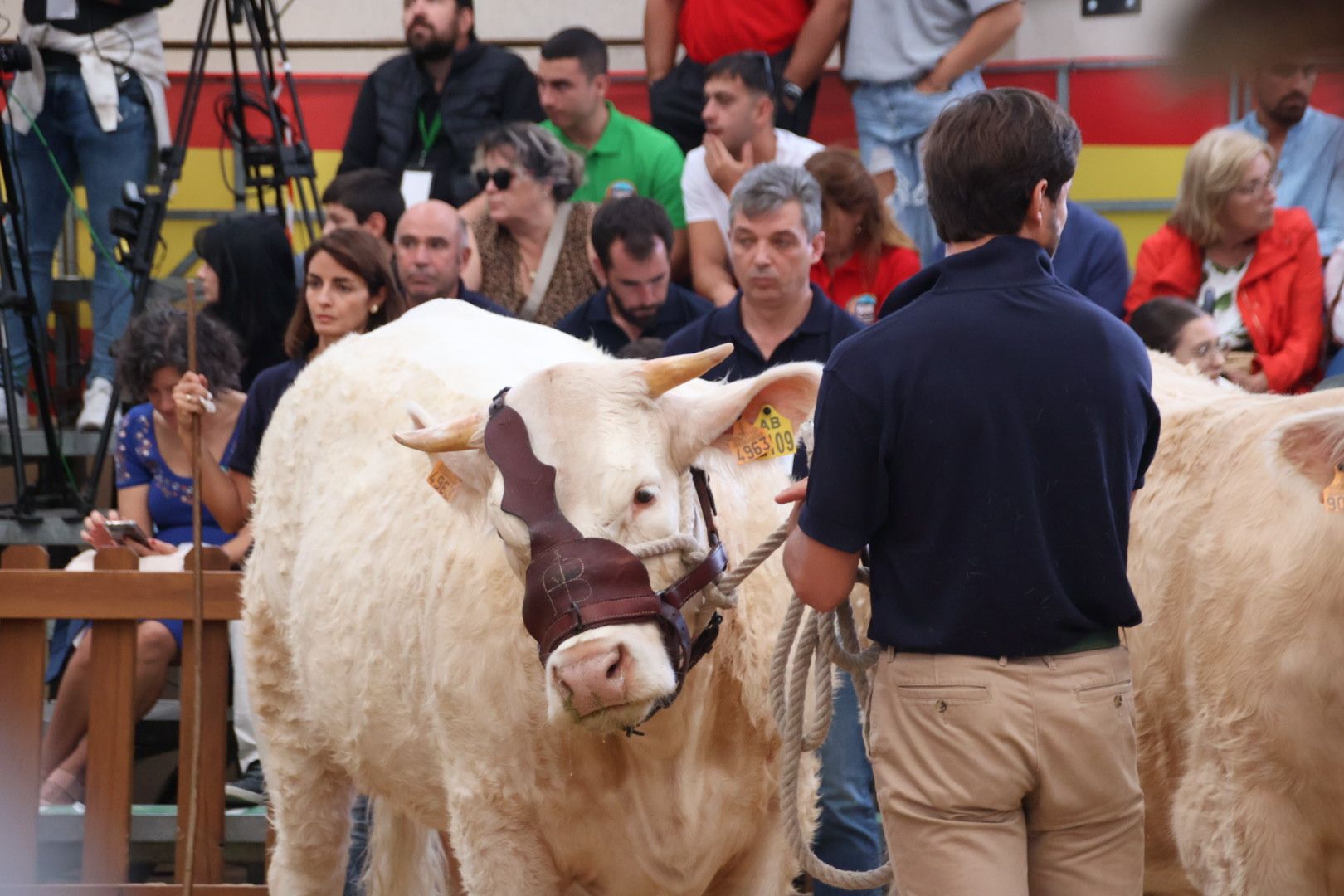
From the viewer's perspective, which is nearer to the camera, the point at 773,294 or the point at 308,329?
the point at 773,294

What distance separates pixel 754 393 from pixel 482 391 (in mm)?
939

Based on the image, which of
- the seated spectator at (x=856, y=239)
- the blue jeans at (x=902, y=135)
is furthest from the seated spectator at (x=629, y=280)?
the blue jeans at (x=902, y=135)

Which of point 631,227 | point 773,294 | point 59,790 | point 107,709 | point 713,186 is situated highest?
point 713,186

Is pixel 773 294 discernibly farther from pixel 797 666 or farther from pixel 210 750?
pixel 210 750

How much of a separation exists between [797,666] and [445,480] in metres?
0.87

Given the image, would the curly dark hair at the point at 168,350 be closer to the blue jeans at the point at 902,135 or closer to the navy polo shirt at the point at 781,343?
the navy polo shirt at the point at 781,343

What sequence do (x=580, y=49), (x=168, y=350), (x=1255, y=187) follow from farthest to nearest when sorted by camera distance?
(x=580, y=49) < (x=168, y=350) < (x=1255, y=187)

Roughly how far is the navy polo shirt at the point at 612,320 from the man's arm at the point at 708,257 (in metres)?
0.55

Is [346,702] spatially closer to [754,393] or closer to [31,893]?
[754,393]

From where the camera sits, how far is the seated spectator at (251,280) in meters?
6.30

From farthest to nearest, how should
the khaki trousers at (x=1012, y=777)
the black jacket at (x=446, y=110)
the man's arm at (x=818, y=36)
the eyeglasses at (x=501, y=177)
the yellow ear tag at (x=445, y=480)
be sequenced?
1. the black jacket at (x=446, y=110)
2. the eyeglasses at (x=501, y=177)
3. the man's arm at (x=818, y=36)
4. the yellow ear tag at (x=445, y=480)
5. the khaki trousers at (x=1012, y=777)

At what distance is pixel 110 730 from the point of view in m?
4.83

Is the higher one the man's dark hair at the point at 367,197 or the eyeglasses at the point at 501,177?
the eyeglasses at the point at 501,177

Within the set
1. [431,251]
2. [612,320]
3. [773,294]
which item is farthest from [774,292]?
[431,251]
